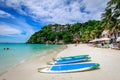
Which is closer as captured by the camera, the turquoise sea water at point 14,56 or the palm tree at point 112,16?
the turquoise sea water at point 14,56

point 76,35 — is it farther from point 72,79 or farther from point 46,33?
point 72,79

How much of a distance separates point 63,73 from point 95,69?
6.48ft

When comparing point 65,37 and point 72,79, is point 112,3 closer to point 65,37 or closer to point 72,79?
point 72,79

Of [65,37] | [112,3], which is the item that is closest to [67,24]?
[65,37]

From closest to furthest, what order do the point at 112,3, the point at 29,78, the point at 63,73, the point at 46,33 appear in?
the point at 29,78 < the point at 63,73 < the point at 112,3 < the point at 46,33

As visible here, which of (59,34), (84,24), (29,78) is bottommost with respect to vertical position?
(29,78)

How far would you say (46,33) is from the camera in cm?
12681

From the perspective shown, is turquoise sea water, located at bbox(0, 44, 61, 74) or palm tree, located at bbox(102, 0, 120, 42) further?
palm tree, located at bbox(102, 0, 120, 42)

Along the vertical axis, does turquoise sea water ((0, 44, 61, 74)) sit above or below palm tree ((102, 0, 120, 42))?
below

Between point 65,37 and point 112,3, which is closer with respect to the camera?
point 112,3

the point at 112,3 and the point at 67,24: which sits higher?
the point at 67,24

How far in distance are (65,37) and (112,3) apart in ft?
259

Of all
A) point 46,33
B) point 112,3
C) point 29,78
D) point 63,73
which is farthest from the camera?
point 46,33

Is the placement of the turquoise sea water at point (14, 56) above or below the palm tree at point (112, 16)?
below
